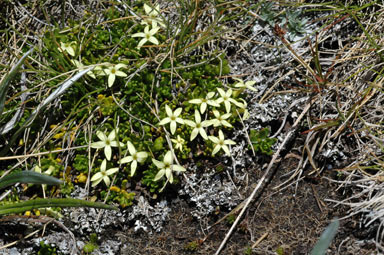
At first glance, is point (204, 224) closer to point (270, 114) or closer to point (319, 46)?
point (270, 114)

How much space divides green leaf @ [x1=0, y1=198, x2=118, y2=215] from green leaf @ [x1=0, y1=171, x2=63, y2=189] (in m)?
0.19

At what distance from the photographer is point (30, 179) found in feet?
8.73

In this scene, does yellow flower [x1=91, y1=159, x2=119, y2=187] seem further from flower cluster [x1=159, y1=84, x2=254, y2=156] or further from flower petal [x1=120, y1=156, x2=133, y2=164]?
flower cluster [x1=159, y1=84, x2=254, y2=156]

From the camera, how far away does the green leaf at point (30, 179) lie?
2547 mm

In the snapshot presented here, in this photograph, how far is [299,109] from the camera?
132 inches

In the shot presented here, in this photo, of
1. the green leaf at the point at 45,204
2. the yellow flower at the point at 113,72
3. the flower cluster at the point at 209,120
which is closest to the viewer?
the green leaf at the point at 45,204

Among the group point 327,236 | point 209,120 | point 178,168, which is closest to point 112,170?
point 178,168

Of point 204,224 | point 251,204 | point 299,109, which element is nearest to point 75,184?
point 204,224

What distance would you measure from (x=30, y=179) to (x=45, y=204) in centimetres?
25

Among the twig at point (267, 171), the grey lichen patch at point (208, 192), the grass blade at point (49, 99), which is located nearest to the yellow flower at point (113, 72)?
the grass blade at point (49, 99)

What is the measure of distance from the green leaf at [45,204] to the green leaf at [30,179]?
19 centimetres

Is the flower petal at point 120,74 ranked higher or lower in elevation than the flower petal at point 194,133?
higher

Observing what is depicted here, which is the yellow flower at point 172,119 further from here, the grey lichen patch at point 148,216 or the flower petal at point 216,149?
the grey lichen patch at point 148,216

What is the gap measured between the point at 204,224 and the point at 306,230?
764 mm
